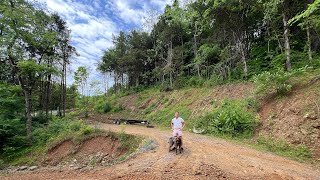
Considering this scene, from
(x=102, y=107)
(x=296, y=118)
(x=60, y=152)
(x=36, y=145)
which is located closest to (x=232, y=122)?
(x=296, y=118)

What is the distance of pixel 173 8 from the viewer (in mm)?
31625

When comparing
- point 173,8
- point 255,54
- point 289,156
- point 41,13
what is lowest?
point 289,156

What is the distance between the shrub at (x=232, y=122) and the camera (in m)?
12.3

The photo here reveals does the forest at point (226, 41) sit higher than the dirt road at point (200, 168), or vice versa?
the forest at point (226, 41)

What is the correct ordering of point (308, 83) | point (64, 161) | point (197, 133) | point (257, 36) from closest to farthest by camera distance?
point (308, 83), point (64, 161), point (197, 133), point (257, 36)

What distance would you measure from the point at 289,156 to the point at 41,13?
18.5 meters

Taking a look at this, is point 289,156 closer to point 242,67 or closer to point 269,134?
point 269,134

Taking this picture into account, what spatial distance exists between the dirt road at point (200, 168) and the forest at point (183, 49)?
19.5 feet

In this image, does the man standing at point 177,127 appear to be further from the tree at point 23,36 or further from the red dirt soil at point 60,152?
the tree at point 23,36

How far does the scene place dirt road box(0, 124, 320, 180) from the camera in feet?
19.6

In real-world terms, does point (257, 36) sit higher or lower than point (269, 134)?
higher

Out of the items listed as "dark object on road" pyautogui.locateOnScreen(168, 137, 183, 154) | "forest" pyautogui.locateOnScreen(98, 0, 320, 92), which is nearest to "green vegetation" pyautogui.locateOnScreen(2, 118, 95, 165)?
"dark object on road" pyautogui.locateOnScreen(168, 137, 183, 154)

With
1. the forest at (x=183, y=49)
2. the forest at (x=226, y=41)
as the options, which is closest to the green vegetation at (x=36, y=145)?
the forest at (x=183, y=49)

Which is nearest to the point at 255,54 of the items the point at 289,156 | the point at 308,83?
the point at 308,83
